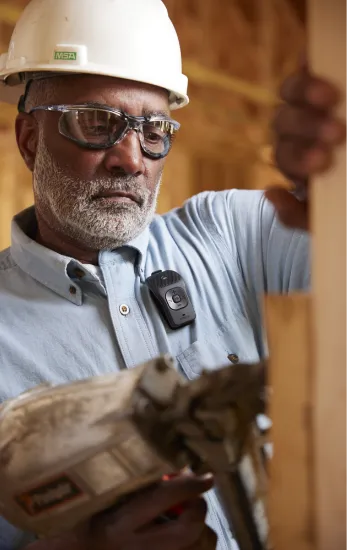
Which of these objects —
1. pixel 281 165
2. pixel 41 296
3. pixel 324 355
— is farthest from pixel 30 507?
pixel 41 296

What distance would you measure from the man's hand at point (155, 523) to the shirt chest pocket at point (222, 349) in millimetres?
553

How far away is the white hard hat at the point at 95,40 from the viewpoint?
1.54m

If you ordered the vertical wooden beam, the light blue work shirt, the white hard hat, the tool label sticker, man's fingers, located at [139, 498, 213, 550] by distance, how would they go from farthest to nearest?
the white hard hat < the light blue work shirt < man's fingers, located at [139, 498, 213, 550] < the tool label sticker < the vertical wooden beam

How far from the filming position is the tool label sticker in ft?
2.53

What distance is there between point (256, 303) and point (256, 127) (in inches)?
115

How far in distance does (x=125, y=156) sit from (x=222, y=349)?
49 cm

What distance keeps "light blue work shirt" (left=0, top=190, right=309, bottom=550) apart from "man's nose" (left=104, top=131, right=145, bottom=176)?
18 cm

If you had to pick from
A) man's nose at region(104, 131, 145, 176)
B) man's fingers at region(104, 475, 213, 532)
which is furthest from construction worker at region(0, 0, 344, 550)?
man's fingers at region(104, 475, 213, 532)

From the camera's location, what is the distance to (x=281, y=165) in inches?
34.6

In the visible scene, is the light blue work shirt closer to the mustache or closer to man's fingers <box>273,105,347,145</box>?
the mustache

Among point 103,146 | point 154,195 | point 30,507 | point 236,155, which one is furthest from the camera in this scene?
point 236,155

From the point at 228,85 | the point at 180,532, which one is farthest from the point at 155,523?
the point at 228,85

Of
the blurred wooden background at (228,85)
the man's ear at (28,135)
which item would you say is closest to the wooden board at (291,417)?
the man's ear at (28,135)

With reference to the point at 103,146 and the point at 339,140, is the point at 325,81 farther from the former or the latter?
the point at 103,146
